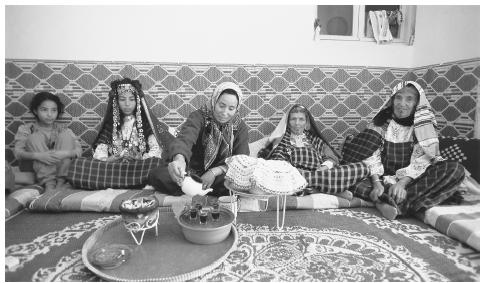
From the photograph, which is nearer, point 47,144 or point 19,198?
point 19,198

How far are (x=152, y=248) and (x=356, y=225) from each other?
126cm

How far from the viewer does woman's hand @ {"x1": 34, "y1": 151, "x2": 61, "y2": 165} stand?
2652 millimetres

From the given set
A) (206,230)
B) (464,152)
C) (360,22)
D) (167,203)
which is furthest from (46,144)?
(464,152)

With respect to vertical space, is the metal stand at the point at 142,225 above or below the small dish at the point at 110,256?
above

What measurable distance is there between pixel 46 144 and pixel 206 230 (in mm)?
2103

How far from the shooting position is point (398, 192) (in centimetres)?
219

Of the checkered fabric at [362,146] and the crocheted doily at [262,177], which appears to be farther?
the checkered fabric at [362,146]

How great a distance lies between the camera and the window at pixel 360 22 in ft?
11.1

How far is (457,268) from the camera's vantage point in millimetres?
1501

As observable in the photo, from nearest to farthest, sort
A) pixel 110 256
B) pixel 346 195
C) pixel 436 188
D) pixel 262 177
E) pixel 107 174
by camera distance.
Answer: pixel 110 256 → pixel 262 177 → pixel 436 188 → pixel 346 195 → pixel 107 174

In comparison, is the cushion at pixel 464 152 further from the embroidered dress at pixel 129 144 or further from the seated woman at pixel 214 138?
the embroidered dress at pixel 129 144

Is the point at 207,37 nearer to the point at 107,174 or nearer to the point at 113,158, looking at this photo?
the point at 113,158

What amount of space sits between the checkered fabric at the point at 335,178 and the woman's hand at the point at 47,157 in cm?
209

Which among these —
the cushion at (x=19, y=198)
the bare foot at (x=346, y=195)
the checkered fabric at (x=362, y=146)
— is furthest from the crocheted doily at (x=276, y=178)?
the cushion at (x=19, y=198)
